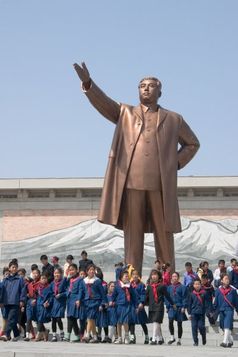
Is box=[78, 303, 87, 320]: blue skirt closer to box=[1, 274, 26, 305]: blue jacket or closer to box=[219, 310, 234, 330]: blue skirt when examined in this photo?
box=[1, 274, 26, 305]: blue jacket

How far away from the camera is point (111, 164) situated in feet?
34.3

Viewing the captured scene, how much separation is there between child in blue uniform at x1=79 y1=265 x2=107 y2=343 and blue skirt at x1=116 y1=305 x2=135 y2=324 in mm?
237

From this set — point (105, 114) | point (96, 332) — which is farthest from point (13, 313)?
point (105, 114)

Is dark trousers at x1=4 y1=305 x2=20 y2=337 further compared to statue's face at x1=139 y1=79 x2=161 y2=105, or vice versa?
statue's face at x1=139 y1=79 x2=161 y2=105

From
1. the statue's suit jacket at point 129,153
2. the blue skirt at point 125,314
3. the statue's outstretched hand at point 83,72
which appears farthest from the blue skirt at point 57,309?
the statue's outstretched hand at point 83,72

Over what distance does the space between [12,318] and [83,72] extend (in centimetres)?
351

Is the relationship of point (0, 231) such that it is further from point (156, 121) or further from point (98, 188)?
point (156, 121)

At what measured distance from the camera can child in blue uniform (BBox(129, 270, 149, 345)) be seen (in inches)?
361

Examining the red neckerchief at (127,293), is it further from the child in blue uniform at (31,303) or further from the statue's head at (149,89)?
the statue's head at (149,89)

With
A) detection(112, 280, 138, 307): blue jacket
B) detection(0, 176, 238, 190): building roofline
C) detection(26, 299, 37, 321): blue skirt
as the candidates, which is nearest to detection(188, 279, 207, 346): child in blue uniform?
detection(112, 280, 138, 307): blue jacket

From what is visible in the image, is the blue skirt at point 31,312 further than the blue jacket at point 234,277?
No

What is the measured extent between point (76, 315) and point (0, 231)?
13.6 metres

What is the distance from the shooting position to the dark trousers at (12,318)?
9002 mm

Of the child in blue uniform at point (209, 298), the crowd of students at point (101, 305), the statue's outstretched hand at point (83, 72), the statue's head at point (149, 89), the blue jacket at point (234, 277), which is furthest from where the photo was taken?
the blue jacket at point (234, 277)
